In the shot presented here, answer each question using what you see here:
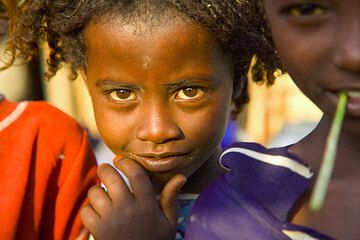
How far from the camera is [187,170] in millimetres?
2012

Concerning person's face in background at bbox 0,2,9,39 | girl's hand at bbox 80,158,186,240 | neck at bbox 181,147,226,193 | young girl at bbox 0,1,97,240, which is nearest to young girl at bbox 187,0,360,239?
Result: girl's hand at bbox 80,158,186,240

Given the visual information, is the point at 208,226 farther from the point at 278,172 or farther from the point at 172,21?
the point at 172,21

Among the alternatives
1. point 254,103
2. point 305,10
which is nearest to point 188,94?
point 305,10

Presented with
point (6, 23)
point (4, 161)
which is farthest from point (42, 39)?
point (4, 161)

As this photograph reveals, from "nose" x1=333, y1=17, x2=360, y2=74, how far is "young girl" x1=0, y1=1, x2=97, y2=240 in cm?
110

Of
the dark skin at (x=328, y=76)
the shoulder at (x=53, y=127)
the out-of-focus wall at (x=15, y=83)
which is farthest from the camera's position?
the out-of-focus wall at (x=15, y=83)

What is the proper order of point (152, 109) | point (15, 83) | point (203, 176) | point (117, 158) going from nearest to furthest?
point (152, 109) → point (117, 158) → point (203, 176) → point (15, 83)

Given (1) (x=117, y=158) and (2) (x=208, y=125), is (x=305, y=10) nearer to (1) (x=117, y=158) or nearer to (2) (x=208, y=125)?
(2) (x=208, y=125)

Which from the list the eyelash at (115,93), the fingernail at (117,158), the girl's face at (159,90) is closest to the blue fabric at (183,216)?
the girl's face at (159,90)

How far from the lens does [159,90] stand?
189 centimetres

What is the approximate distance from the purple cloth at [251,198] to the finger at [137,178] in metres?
0.32

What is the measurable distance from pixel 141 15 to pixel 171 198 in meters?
0.45

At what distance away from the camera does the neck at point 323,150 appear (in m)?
1.48

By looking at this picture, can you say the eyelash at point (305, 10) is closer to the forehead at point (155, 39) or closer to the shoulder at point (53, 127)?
the forehead at point (155, 39)
